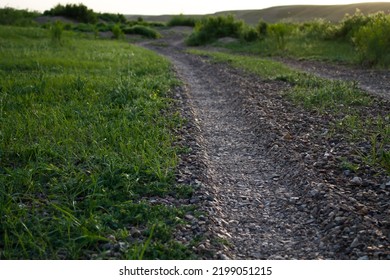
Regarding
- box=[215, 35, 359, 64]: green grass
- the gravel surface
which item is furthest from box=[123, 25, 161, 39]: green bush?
the gravel surface

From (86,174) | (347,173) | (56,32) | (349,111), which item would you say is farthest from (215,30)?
(86,174)

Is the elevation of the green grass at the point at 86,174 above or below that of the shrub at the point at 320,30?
below

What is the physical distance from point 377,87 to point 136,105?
7.30 metres

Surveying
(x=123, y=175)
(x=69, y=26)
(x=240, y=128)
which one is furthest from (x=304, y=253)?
(x=69, y=26)

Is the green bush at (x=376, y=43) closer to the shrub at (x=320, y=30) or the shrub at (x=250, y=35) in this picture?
the shrub at (x=320, y=30)

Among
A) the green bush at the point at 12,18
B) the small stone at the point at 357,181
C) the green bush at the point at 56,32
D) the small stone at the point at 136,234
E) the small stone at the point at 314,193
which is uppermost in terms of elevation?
the green bush at the point at 12,18

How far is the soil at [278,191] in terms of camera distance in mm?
3869

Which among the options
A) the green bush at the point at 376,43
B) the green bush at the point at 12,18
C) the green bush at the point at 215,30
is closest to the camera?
the green bush at the point at 376,43

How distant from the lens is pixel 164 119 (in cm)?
759

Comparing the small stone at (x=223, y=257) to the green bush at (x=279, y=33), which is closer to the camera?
the small stone at (x=223, y=257)

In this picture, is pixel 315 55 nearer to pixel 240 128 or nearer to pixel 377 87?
pixel 377 87

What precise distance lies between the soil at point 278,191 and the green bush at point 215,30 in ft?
89.1

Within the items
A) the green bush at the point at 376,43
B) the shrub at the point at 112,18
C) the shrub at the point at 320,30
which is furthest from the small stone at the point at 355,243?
the shrub at the point at 112,18

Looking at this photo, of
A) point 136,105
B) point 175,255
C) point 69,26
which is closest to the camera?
point 175,255
